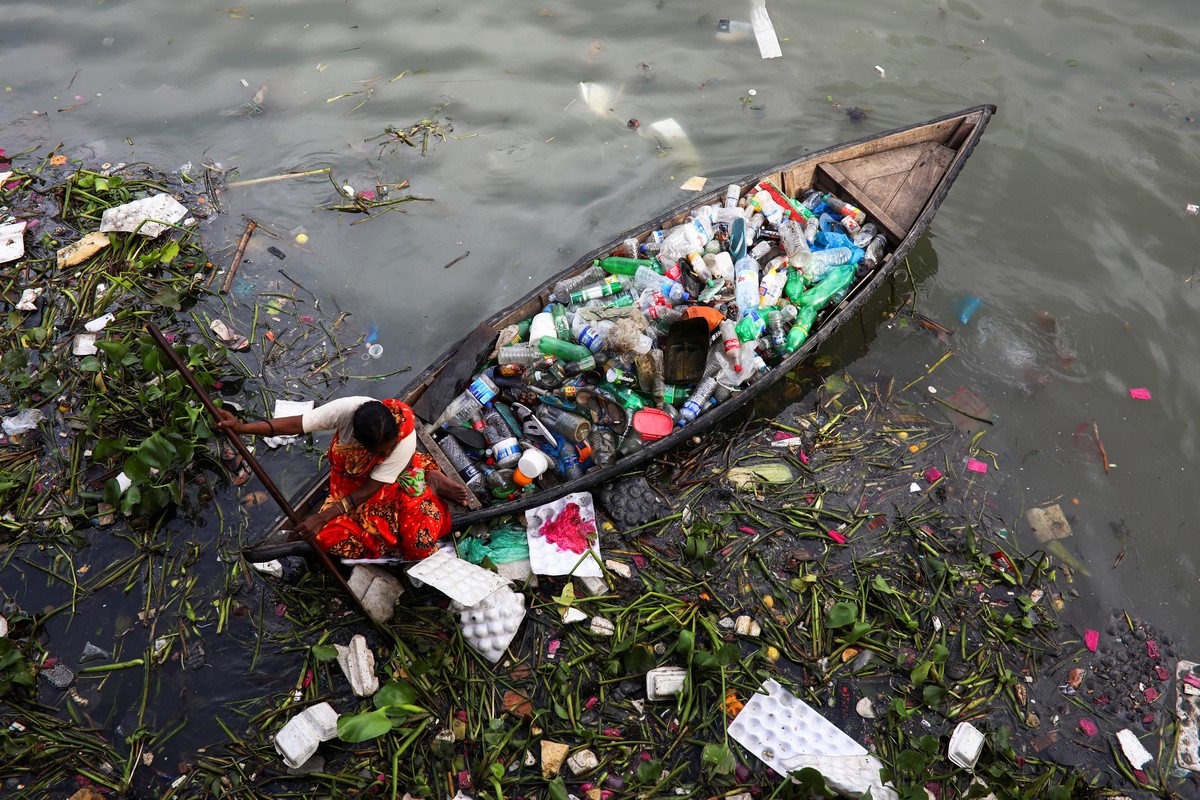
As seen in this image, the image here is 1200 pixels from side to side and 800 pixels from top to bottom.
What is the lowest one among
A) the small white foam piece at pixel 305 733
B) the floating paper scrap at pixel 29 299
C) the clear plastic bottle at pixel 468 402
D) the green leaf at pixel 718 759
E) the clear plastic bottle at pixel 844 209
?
the small white foam piece at pixel 305 733

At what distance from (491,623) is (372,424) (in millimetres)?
1616

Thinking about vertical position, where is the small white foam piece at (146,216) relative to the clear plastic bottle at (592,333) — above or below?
below

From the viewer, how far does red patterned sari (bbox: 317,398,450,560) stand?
396cm

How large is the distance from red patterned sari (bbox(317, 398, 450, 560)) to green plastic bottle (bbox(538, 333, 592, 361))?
3.95 ft

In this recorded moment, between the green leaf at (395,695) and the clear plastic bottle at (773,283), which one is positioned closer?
the green leaf at (395,695)

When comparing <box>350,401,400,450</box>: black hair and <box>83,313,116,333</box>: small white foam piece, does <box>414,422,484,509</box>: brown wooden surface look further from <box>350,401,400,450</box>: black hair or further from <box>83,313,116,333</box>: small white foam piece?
<box>83,313,116,333</box>: small white foam piece

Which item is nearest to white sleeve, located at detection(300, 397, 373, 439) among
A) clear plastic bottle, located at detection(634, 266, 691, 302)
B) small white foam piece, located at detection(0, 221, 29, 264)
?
clear plastic bottle, located at detection(634, 266, 691, 302)

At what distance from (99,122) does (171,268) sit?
2.65 meters

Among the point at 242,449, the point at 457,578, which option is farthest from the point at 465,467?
the point at 242,449

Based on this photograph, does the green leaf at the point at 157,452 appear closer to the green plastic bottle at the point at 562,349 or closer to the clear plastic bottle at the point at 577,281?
the green plastic bottle at the point at 562,349

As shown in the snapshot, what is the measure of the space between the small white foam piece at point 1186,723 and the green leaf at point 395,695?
472 cm

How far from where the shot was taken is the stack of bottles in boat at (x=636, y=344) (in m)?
4.74

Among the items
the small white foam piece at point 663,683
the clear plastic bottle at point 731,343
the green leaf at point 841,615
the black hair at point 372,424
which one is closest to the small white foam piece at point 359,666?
the black hair at point 372,424

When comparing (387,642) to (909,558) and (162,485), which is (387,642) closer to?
(162,485)
